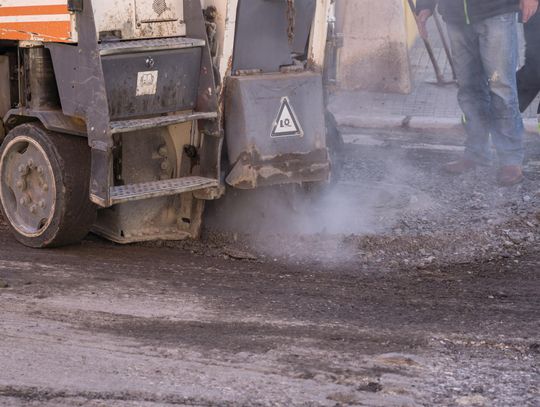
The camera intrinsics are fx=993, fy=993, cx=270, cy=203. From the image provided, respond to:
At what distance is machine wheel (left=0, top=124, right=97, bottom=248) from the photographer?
5875 millimetres

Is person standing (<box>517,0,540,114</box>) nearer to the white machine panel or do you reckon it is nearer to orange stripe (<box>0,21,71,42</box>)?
the white machine panel

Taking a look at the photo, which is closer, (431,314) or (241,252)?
(431,314)

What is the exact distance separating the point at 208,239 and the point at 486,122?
3000 mm

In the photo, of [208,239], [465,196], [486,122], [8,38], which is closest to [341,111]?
[486,122]

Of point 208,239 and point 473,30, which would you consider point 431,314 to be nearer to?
point 208,239

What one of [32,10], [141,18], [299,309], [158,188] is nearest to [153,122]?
[158,188]

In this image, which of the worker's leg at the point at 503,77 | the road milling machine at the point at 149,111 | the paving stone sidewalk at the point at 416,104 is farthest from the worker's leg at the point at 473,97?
the road milling machine at the point at 149,111

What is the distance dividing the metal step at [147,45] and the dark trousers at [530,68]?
14.2ft

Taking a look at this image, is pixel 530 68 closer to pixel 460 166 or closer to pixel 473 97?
pixel 473 97

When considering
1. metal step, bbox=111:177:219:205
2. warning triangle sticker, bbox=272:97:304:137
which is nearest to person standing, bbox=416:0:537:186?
warning triangle sticker, bbox=272:97:304:137

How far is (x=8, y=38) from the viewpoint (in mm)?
5996

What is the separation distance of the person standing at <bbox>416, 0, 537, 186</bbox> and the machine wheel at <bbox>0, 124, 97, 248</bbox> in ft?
11.3

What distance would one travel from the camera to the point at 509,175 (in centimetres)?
772

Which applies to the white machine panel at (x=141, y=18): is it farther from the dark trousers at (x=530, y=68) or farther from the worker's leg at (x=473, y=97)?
the dark trousers at (x=530, y=68)
